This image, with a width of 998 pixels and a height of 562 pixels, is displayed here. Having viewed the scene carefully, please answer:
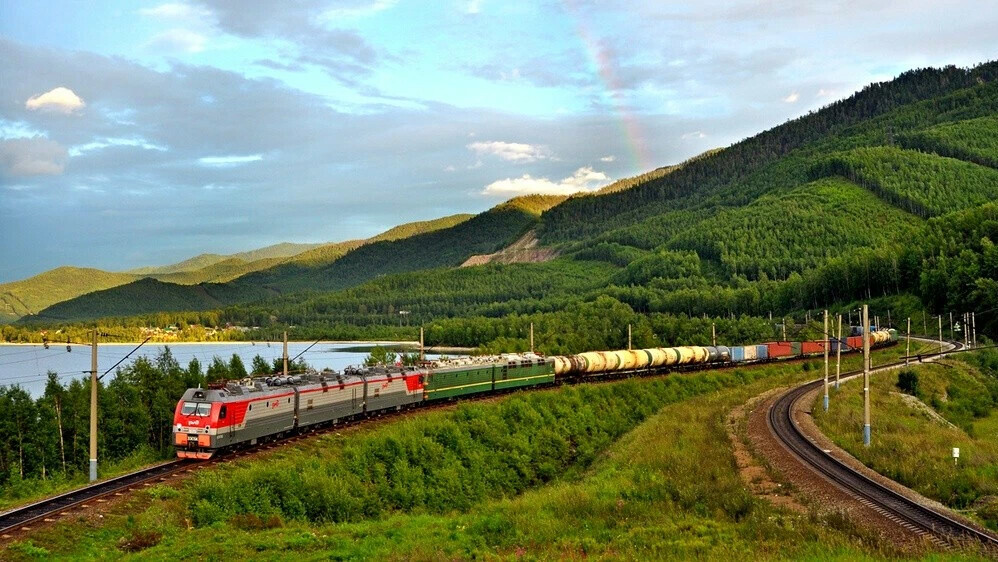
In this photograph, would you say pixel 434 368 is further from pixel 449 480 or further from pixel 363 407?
pixel 449 480

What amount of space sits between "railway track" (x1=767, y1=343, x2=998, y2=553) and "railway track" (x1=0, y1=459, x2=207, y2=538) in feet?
95.7

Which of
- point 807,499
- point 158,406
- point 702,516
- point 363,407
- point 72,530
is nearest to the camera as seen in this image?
point 72,530

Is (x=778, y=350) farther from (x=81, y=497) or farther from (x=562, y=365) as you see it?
(x=81, y=497)

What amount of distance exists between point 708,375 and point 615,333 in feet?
222

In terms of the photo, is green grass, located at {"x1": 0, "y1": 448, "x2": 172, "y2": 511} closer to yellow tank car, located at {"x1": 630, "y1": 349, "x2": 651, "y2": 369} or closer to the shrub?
yellow tank car, located at {"x1": 630, "y1": 349, "x2": 651, "y2": 369}

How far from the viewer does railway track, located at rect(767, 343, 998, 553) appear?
2697 centimetres

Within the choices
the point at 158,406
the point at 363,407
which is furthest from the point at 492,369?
the point at 158,406

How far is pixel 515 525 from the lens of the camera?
30750mm

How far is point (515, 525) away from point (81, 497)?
16.4m

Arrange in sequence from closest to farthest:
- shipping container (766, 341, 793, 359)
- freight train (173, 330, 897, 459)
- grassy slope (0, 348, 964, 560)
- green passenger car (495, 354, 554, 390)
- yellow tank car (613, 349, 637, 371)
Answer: grassy slope (0, 348, 964, 560) < freight train (173, 330, 897, 459) < green passenger car (495, 354, 554, 390) < yellow tank car (613, 349, 637, 371) < shipping container (766, 341, 793, 359)

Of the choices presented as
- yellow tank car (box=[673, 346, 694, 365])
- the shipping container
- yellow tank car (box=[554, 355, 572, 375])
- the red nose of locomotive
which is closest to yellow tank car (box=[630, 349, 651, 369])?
yellow tank car (box=[673, 346, 694, 365])

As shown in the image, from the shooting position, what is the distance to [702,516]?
3150 centimetres

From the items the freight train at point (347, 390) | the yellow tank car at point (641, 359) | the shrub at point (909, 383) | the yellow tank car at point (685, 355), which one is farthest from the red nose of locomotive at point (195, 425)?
the yellow tank car at point (685, 355)

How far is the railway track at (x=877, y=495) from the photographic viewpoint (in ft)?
88.5
